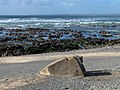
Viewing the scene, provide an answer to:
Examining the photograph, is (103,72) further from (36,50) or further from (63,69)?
(36,50)

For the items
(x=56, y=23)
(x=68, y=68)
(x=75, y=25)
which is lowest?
(x=56, y=23)

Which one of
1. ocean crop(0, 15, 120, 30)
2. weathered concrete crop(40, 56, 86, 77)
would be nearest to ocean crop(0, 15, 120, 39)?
ocean crop(0, 15, 120, 30)

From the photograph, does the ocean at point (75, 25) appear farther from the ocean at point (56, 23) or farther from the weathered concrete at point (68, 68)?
the weathered concrete at point (68, 68)

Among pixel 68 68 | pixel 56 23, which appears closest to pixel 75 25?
pixel 56 23

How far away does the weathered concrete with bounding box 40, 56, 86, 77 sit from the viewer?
13669 millimetres

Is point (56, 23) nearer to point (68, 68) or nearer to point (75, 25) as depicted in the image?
point (75, 25)

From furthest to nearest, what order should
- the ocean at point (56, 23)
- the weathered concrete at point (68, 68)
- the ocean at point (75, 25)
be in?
the ocean at point (56, 23), the ocean at point (75, 25), the weathered concrete at point (68, 68)

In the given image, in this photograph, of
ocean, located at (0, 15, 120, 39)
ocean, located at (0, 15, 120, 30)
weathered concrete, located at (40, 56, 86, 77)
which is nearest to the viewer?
weathered concrete, located at (40, 56, 86, 77)

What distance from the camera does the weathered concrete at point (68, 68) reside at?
538 inches

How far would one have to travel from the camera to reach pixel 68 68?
1371cm

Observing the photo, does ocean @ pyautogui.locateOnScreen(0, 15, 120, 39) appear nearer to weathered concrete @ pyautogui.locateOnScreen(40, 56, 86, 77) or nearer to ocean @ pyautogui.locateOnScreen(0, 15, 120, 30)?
ocean @ pyautogui.locateOnScreen(0, 15, 120, 30)

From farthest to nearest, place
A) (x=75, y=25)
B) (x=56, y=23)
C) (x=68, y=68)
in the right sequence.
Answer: (x=56, y=23), (x=75, y=25), (x=68, y=68)

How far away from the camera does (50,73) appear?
45.4 feet

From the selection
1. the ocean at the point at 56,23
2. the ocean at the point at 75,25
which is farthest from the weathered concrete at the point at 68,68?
the ocean at the point at 56,23
